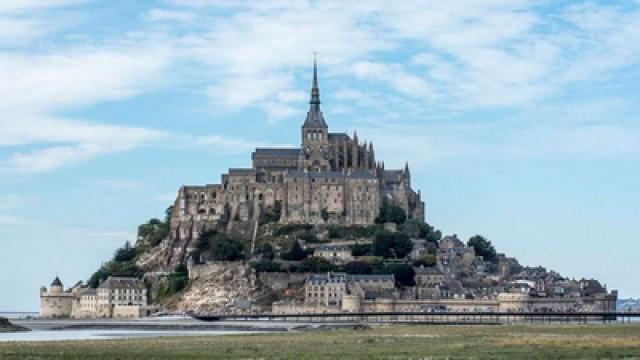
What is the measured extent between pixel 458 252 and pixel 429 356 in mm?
87786

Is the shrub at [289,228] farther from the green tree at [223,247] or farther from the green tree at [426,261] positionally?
the green tree at [426,261]

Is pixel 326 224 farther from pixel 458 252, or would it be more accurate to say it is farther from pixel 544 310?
pixel 544 310

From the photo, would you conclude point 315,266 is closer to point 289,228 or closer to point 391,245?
point 391,245

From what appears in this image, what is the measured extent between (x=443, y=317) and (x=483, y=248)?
33.6 meters

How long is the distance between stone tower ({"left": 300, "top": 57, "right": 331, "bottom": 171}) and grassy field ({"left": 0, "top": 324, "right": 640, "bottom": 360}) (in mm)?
73753

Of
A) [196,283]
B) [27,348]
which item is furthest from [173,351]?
[196,283]

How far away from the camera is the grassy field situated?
58.4 meters

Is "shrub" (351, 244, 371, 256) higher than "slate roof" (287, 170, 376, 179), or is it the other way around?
"slate roof" (287, 170, 376, 179)

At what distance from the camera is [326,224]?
14900 centimetres

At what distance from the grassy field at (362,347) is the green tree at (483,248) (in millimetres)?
69725

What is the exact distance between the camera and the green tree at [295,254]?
5600 inches

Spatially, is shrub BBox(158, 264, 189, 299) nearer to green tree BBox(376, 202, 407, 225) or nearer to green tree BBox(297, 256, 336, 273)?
green tree BBox(297, 256, 336, 273)

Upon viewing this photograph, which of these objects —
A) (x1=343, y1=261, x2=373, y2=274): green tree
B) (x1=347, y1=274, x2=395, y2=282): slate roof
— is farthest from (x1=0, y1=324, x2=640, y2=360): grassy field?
(x1=343, y1=261, x2=373, y2=274): green tree

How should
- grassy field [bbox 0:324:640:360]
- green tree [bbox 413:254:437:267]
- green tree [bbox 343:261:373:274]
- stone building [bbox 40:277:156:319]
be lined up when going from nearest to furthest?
grassy field [bbox 0:324:640:360] < stone building [bbox 40:277:156:319] < green tree [bbox 343:261:373:274] < green tree [bbox 413:254:437:267]
